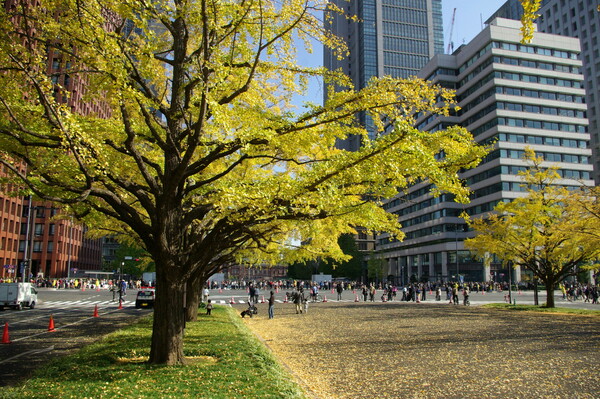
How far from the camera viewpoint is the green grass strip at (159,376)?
7.69 metres

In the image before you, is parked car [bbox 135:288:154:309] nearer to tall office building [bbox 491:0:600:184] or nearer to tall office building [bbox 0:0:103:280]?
tall office building [bbox 0:0:103:280]

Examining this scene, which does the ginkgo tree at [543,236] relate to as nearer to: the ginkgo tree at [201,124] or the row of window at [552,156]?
the ginkgo tree at [201,124]

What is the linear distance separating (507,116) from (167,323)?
8192cm

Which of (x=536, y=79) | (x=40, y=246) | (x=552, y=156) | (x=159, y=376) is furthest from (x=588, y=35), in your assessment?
(x=40, y=246)

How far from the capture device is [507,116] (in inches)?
3125

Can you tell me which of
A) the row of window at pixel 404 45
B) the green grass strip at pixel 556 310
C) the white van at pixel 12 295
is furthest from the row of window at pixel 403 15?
the white van at pixel 12 295

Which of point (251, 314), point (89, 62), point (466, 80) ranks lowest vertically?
point (251, 314)

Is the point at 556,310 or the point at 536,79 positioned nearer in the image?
the point at 556,310

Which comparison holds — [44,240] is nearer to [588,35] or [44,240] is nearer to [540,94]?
[540,94]

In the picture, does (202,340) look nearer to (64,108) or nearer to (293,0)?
(64,108)

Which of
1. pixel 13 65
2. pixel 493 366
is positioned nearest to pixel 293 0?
pixel 13 65

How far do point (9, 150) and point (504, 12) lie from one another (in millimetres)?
151743

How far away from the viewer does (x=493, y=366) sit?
11.3 metres

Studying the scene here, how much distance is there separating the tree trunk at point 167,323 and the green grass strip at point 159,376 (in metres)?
0.40
